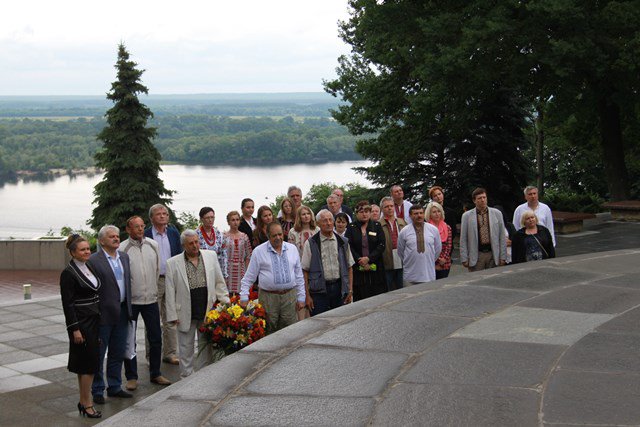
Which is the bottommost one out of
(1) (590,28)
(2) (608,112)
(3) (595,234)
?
(3) (595,234)

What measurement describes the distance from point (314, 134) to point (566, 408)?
125 m

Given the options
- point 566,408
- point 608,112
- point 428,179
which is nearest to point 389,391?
point 566,408

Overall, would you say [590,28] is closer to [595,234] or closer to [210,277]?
[595,234]

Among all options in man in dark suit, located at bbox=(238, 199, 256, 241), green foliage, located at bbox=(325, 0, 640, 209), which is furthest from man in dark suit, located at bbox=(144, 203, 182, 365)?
green foliage, located at bbox=(325, 0, 640, 209)

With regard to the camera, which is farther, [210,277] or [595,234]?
[595,234]

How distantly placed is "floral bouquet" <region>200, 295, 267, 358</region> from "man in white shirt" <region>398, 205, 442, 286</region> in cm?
225

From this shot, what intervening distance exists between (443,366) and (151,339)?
4.54 meters

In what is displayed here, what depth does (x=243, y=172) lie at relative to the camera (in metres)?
114

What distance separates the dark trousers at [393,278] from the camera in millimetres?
10281

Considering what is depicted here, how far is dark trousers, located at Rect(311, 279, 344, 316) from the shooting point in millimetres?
9336

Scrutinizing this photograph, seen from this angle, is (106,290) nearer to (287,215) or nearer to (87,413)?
(87,413)

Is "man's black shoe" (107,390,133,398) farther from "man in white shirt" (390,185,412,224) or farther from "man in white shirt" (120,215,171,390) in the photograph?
"man in white shirt" (390,185,412,224)

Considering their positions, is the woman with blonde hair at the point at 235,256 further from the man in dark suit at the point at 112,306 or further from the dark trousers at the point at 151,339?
the man in dark suit at the point at 112,306

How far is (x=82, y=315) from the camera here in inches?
310
